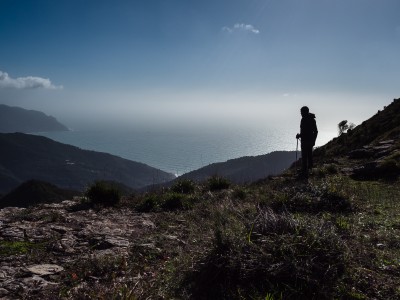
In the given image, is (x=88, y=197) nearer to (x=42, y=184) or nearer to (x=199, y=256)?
(x=199, y=256)

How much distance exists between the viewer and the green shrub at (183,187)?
436 inches

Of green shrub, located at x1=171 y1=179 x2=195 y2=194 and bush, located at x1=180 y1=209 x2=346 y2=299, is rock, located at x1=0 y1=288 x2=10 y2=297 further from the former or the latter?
green shrub, located at x1=171 y1=179 x2=195 y2=194

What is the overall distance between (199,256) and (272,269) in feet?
3.62

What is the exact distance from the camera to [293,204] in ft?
24.3

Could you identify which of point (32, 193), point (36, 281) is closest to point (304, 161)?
point (36, 281)

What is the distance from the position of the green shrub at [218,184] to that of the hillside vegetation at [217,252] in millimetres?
3494

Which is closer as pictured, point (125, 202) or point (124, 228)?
point (124, 228)

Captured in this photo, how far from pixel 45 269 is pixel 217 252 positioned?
2.46 metres

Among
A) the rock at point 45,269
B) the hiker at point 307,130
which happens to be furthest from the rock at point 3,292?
the hiker at point 307,130

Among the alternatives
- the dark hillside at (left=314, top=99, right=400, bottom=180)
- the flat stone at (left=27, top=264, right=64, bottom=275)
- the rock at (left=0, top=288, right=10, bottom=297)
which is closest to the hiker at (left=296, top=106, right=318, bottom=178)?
the dark hillside at (left=314, top=99, right=400, bottom=180)

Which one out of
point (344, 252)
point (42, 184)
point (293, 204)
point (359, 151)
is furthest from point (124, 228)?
point (42, 184)

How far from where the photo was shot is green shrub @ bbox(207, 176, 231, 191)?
38.3ft

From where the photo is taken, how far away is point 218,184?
460 inches

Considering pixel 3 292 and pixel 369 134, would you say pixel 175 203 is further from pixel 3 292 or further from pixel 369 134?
pixel 369 134
